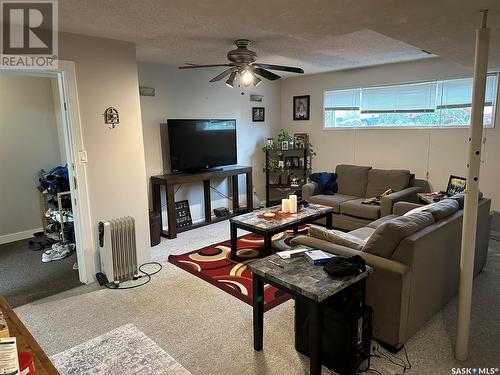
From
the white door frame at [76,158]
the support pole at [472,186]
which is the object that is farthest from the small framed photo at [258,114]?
the support pole at [472,186]

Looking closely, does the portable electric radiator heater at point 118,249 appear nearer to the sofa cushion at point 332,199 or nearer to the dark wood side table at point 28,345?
the dark wood side table at point 28,345

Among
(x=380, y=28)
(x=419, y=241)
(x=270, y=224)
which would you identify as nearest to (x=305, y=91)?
(x=270, y=224)

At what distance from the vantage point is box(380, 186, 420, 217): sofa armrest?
4.41m

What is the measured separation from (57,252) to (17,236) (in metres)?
1.14

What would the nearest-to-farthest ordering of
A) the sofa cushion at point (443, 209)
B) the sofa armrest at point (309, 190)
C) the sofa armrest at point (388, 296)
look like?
the sofa armrest at point (388, 296)
the sofa cushion at point (443, 209)
the sofa armrest at point (309, 190)

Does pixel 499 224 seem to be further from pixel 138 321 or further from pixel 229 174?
pixel 138 321

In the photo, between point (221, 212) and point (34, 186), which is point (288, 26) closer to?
point (221, 212)

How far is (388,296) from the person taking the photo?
7.36 feet

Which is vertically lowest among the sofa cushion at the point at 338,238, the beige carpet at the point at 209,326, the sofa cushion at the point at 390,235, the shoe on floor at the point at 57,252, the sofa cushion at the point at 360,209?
the beige carpet at the point at 209,326

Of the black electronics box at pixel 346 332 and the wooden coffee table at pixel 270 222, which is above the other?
the wooden coffee table at pixel 270 222

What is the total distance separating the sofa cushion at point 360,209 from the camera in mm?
4535

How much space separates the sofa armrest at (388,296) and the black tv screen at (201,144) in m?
3.24

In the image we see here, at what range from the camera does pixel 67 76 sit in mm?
3121

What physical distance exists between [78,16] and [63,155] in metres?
2.99
